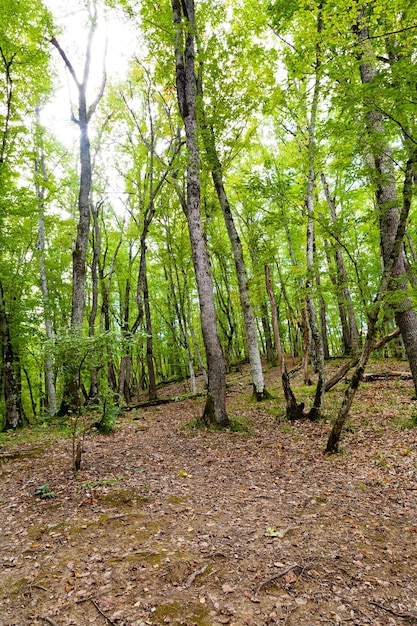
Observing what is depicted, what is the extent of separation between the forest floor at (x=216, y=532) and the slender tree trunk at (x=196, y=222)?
42.7 inches

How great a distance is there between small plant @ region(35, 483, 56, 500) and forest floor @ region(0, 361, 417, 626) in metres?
0.04

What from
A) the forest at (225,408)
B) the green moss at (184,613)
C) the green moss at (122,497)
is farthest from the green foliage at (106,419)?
the green moss at (184,613)

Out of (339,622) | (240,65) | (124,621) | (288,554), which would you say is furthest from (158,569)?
(240,65)

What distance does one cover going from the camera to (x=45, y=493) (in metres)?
5.07

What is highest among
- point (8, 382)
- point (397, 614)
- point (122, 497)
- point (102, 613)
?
point (8, 382)

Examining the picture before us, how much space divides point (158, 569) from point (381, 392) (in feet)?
30.8

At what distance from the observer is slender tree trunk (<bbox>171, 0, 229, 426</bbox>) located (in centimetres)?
833

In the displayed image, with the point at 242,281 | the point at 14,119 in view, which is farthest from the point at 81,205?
the point at 242,281

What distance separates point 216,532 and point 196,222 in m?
6.83

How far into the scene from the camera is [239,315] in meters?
26.5

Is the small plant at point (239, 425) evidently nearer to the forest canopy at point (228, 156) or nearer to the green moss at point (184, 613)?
the forest canopy at point (228, 156)

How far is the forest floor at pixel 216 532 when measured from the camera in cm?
293

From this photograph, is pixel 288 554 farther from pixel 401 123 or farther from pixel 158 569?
pixel 401 123

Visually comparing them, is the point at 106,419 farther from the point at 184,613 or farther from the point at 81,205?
the point at 81,205
